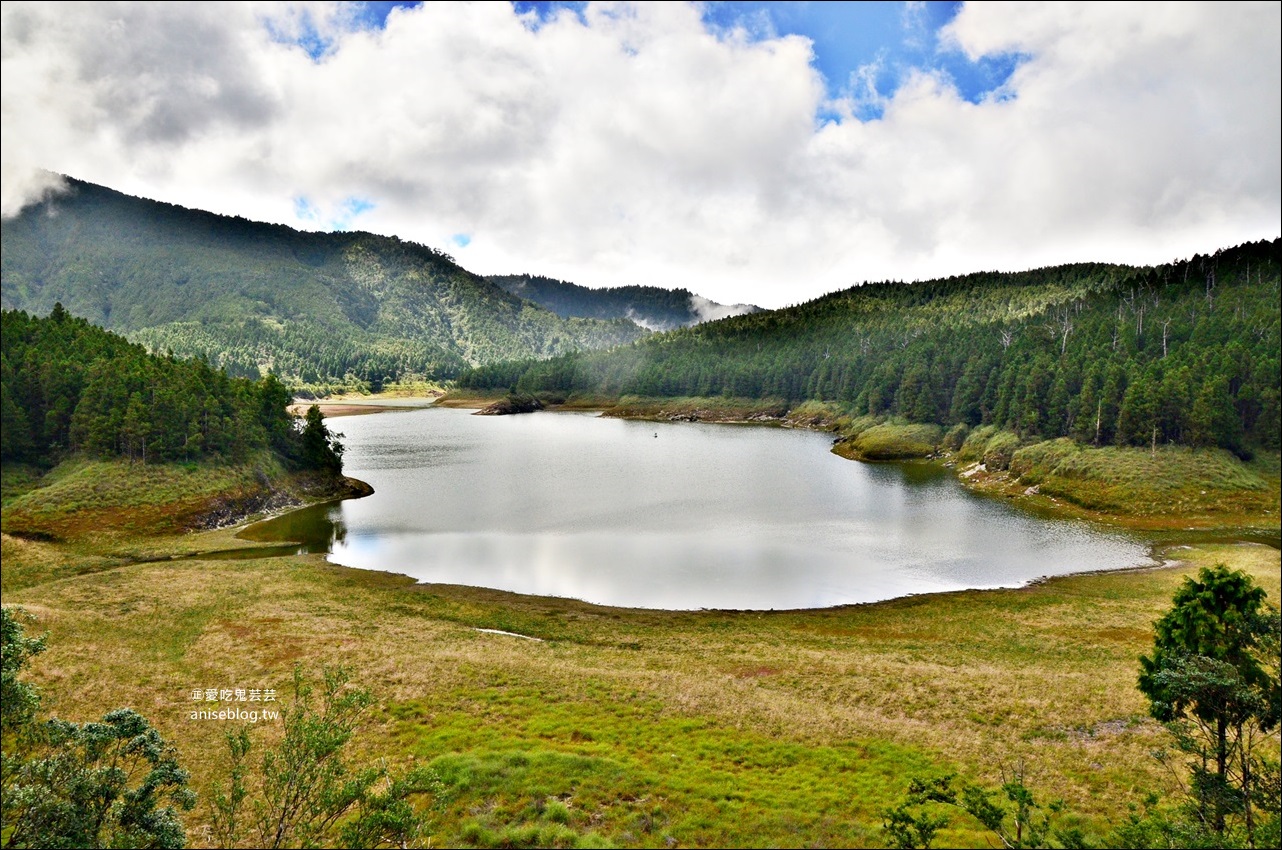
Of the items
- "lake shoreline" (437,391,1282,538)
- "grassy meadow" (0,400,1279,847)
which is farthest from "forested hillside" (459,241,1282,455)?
"grassy meadow" (0,400,1279,847)

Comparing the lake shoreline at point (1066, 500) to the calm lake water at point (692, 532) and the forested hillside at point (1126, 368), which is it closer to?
the calm lake water at point (692, 532)

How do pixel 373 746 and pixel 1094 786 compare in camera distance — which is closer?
pixel 1094 786

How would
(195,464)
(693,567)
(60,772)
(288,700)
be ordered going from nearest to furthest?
(60,772), (288,700), (693,567), (195,464)

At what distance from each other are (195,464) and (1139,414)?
12010cm

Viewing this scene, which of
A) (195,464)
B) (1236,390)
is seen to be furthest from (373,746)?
(1236,390)

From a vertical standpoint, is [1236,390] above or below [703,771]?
above

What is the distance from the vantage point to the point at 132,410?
69562 millimetres

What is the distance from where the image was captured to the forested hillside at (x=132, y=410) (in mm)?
70875

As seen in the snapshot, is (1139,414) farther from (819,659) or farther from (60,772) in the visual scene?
(60,772)

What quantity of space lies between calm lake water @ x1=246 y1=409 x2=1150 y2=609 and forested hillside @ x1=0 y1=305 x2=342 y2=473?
45.9 feet

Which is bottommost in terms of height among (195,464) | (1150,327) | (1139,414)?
(195,464)

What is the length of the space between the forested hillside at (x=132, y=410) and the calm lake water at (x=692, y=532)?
45.9ft

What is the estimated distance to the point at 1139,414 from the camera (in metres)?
85.0

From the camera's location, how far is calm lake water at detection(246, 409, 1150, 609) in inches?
1956
